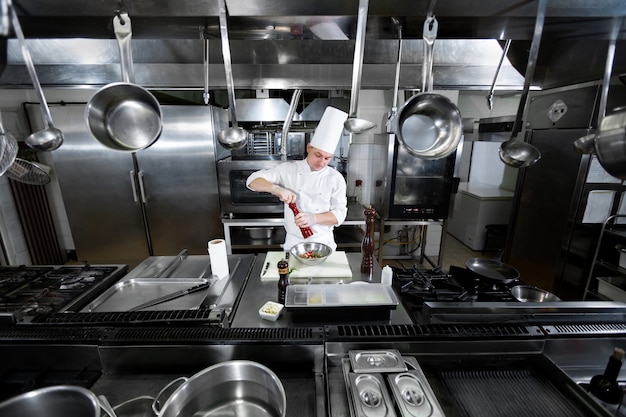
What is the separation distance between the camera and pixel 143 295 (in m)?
1.19

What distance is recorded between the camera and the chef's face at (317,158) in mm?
1727

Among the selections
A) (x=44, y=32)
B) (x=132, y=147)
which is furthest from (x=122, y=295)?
(x=44, y=32)

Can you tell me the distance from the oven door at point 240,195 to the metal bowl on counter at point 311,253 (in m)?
1.26

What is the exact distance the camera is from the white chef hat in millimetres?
1663

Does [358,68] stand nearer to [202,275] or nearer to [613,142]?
[613,142]

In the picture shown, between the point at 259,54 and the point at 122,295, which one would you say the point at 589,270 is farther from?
the point at 122,295

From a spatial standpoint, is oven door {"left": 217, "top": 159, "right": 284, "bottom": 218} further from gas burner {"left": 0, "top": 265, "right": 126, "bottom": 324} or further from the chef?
gas burner {"left": 0, "top": 265, "right": 126, "bottom": 324}

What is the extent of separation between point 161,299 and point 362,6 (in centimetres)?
130

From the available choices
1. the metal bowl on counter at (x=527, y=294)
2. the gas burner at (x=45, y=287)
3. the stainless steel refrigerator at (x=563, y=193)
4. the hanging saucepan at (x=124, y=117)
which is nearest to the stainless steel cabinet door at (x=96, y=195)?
the gas burner at (x=45, y=287)

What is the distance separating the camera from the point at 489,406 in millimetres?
685

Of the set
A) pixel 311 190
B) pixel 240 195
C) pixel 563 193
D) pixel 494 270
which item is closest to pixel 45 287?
pixel 311 190

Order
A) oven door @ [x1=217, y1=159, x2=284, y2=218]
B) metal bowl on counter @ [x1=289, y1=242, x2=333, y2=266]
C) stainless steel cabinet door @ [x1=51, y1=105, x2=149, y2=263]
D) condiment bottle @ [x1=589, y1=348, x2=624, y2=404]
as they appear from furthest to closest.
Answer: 1. stainless steel cabinet door @ [x1=51, y1=105, x2=149, y2=263]
2. oven door @ [x1=217, y1=159, x2=284, y2=218]
3. metal bowl on counter @ [x1=289, y1=242, x2=333, y2=266]
4. condiment bottle @ [x1=589, y1=348, x2=624, y2=404]

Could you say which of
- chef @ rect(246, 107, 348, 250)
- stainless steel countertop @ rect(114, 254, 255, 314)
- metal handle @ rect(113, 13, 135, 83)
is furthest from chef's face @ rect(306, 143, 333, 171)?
metal handle @ rect(113, 13, 135, 83)

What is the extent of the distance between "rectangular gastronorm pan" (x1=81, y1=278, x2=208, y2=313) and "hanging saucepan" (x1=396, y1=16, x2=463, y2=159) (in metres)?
1.09
